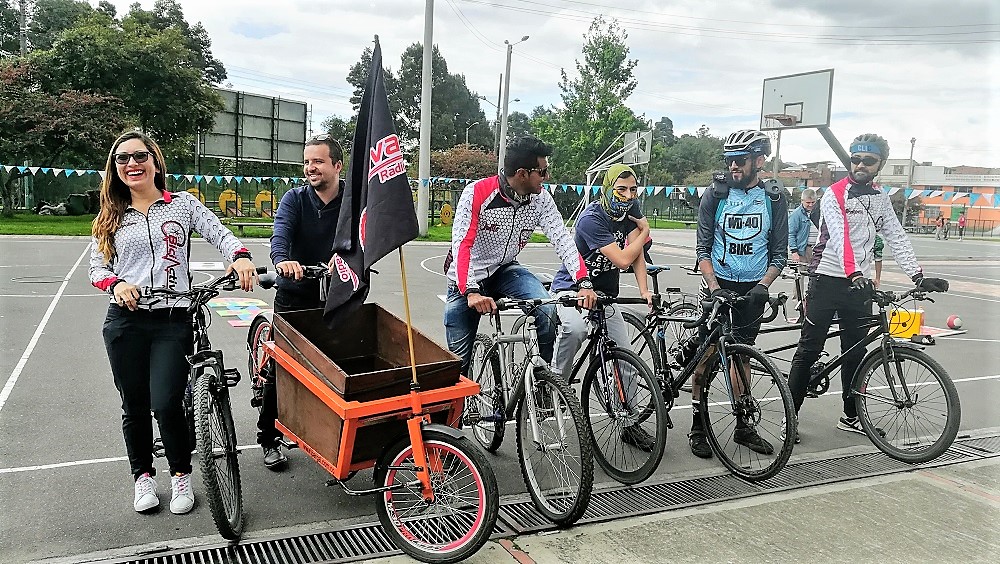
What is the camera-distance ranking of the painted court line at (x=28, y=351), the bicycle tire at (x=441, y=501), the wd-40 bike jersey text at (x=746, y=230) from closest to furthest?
the bicycle tire at (x=441, y=501), the wd-40 bike jersey text at (x=746, y=230), the painted court line at (x=28, y=351)

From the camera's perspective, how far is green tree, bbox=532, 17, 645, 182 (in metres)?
33.2

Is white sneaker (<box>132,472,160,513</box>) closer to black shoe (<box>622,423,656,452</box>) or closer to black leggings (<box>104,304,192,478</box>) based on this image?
black leggings (<box>104,304,192,478</box>)

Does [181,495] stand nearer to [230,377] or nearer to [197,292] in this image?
[230,377]

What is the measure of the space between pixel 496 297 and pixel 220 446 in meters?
1.89

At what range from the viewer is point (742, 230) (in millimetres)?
5105

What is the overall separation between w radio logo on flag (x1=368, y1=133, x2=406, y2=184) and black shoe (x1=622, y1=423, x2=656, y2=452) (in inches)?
87.8

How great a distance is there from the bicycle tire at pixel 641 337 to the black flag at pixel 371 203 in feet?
7.28

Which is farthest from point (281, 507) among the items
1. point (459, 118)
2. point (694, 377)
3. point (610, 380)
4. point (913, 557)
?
point (459, 118)

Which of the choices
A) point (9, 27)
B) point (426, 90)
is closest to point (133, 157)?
point (426, 90)

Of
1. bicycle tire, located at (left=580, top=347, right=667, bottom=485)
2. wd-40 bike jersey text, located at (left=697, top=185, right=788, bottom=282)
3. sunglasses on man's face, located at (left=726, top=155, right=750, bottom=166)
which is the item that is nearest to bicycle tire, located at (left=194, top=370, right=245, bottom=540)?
bicycle tire, located at (left=580, top=347, right=667, bottom=485)

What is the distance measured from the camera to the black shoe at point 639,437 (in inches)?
183

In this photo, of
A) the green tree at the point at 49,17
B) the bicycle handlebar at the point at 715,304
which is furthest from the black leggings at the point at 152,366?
the green tree at the point at 49,17

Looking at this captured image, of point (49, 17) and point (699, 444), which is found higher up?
point (49, 17)

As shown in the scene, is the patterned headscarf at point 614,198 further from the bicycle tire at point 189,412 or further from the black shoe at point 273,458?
the bicycle tire at point 189,412
